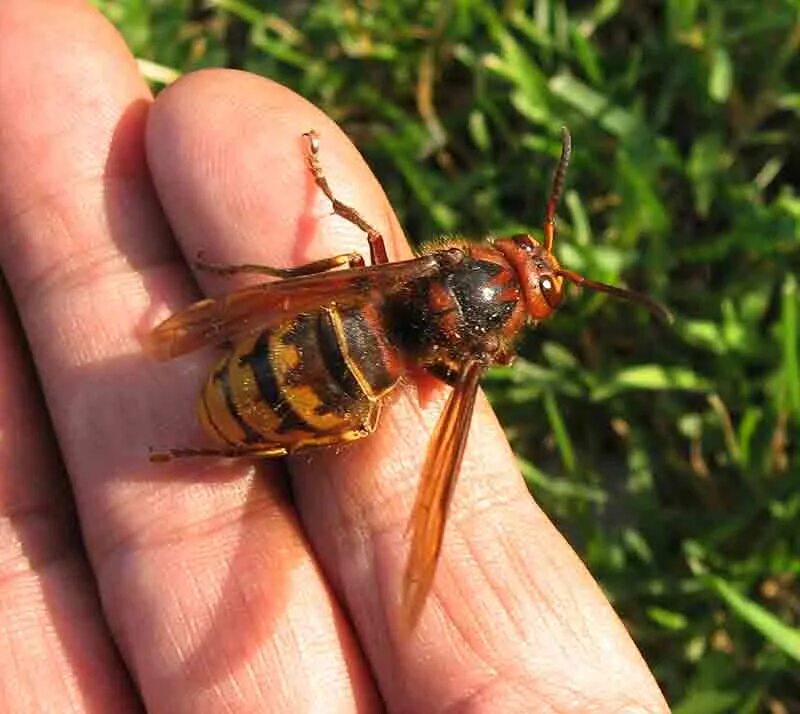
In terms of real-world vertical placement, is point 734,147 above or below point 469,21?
below

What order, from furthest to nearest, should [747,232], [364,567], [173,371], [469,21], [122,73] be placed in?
[469,21]
[747,232]
[122,73]
[173,371]
[364,567]

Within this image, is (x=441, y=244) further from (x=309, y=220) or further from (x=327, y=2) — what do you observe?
(x=327, y=2)

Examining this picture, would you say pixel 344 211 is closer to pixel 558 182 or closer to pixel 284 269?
pixel 284 269

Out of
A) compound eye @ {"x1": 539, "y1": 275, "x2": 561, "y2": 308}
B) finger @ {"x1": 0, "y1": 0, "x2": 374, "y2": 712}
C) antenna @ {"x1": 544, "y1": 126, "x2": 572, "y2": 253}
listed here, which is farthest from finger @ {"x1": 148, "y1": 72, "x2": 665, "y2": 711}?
antenna @ {"x1": 544, "y1": 126, "x2": 572, "y2": 253}

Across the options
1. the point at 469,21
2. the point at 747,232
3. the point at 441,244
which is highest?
the point at 469,21

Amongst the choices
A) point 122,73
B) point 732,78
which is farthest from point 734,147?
point 122,73

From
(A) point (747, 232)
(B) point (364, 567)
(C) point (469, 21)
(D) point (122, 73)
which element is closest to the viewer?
(B) point (364, 567)

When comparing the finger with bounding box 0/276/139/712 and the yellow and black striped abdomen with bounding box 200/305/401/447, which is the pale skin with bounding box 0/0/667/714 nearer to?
the finger with bounding box 0/276/139/712

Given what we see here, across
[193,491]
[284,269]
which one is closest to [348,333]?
[284,269]

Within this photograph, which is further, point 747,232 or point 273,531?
point 747,232
